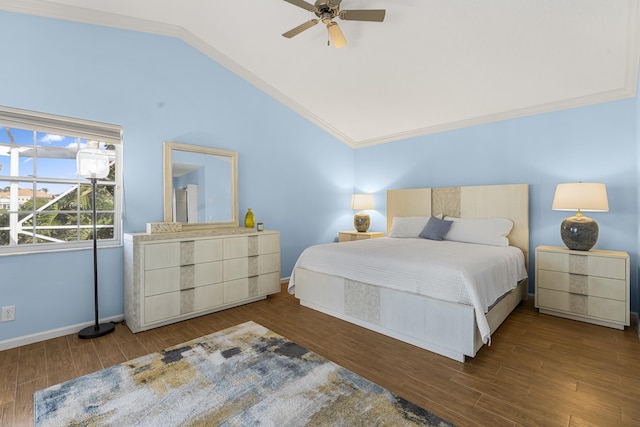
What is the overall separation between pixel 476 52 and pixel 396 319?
104 inches

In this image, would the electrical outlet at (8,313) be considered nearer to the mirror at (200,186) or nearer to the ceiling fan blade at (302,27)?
the mirror at (200,186)

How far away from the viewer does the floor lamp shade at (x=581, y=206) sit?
2.89 meters

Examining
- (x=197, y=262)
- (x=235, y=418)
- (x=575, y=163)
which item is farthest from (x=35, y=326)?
(x=575, y=163)

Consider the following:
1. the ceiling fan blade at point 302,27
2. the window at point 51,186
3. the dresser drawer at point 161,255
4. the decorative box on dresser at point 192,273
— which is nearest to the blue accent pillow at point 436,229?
the decorative box on dresser at point 192,273

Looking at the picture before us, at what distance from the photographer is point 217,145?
372 cm

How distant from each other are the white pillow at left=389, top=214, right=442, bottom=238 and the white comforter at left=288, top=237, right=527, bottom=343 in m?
0.80

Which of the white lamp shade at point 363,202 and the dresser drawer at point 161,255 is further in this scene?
the white lamp shade at point 363,202

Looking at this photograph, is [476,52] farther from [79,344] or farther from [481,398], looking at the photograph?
[79,344]

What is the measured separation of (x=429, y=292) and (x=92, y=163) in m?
3.09

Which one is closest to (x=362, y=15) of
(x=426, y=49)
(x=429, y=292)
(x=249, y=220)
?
(x=426, y=49)

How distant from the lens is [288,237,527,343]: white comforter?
224 cm

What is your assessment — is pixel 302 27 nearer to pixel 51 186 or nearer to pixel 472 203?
pixel 51 186

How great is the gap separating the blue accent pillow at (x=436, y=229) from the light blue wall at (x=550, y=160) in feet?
2.37

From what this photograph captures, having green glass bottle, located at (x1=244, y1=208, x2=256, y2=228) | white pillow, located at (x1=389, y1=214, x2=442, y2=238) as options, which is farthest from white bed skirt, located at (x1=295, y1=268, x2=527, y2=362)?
white pillow, located at (x1=389, y1=214, x2=442, y2=238)
